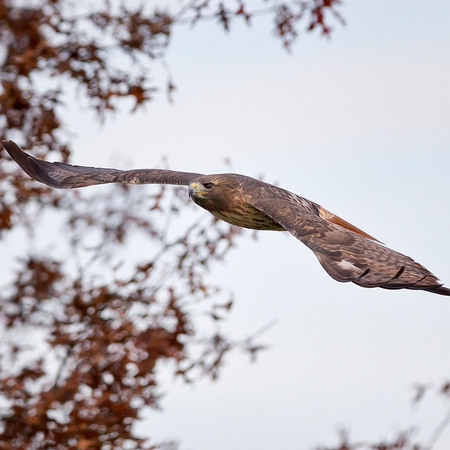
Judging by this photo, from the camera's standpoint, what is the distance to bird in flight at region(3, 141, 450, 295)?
19.3ft

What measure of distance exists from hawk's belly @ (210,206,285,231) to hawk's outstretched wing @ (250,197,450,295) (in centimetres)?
66

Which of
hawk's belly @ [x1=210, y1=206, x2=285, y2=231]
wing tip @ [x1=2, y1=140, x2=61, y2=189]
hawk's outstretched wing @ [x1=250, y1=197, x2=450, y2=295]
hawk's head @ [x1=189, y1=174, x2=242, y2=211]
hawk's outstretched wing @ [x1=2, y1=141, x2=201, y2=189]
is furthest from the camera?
wing tip @ [x1=2, y1=140, x2=61, y2=189]

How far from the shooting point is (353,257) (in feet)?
20.2

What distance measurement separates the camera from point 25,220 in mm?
10422

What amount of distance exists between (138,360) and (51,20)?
10.7ft

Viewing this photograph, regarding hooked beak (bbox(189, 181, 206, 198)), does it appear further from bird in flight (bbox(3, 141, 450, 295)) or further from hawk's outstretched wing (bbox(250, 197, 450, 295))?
hawk's outstretched wing (bbox(250, 197, 450, 295))

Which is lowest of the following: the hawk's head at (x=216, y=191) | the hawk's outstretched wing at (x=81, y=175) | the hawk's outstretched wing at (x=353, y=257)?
the hawk's outstretched wing at (x=353, y=257)

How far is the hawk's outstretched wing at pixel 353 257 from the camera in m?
5.70

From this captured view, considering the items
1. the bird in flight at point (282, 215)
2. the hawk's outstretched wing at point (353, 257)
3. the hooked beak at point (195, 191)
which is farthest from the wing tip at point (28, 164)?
the hawk's outstretched wing at point (353, 257)

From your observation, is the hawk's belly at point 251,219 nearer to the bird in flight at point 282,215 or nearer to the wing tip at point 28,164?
the bird in flight at point 282,215

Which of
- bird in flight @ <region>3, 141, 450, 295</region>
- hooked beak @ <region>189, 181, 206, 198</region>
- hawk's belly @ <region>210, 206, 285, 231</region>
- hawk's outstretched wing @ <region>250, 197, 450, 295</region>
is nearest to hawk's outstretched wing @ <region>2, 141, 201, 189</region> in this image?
bird in flight @ <region>3, 141, 450, 295</region>

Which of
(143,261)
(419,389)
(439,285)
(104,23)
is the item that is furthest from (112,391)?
(439,285)

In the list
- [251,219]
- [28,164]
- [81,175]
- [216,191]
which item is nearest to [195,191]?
[216,191]

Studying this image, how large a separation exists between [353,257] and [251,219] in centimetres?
Result: 170
